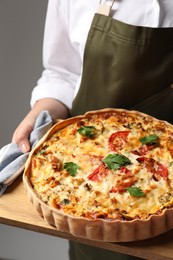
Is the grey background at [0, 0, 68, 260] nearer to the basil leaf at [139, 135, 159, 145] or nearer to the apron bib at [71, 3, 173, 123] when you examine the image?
the apron bib at [71, 3, 173, 123]

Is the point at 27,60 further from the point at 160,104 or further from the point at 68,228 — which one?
the point at 68,228

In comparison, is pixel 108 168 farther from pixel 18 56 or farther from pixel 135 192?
pixel 18 56

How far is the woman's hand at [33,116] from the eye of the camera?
161 centimetres

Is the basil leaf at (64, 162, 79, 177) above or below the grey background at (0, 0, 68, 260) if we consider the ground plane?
above

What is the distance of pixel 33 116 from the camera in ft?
5.52

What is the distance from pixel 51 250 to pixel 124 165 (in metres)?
0.72

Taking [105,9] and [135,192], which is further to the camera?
[105,9]

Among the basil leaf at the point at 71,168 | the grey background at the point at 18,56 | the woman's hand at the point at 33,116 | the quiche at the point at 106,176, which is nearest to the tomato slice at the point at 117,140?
the quiche at the point at 106,176

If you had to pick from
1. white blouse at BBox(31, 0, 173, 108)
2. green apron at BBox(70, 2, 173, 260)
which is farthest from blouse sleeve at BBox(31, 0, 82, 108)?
green apron at BBox(70, 2, 173, 260)

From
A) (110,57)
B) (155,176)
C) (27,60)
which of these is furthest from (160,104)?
(27,60)

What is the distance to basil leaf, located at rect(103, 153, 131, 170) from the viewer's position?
4.69 ft

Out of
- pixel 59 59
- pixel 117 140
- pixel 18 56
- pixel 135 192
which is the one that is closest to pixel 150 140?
pixel 117 140

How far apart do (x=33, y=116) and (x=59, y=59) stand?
24 cm

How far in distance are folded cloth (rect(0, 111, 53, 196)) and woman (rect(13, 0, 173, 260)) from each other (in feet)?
0.08
